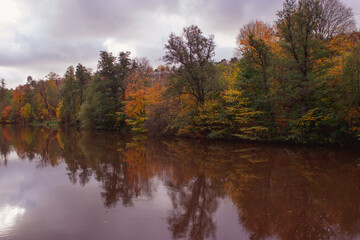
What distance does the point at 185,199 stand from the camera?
7.35 metres

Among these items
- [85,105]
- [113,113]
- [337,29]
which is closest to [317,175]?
[337,29]

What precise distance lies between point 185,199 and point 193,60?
58.5 ft

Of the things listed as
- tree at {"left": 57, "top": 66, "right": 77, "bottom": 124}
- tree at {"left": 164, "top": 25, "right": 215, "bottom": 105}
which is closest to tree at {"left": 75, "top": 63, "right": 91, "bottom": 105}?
tree at {"left": 57, "top": 66, "right": 77, "bottom": 124}

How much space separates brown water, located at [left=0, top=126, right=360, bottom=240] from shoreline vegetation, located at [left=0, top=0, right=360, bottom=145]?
3567 mm

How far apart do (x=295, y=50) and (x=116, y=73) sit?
2761cm

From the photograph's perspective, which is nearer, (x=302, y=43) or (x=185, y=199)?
(x=185, y=199)

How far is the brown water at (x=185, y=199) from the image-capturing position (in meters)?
5.34

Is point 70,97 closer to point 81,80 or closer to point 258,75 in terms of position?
point 81,80

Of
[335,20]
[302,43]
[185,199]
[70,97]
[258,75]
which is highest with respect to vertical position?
[335,20]

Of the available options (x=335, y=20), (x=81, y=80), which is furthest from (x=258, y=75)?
(x=81, y=80)

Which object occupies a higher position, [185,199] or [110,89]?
[110,89]

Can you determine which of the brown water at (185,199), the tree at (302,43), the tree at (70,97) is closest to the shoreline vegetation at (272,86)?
the tree at (302,43)

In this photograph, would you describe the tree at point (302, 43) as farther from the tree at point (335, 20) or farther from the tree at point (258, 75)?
the tree at point (335, 20)

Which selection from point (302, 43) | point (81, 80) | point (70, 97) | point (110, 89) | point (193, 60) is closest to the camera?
point (302, 43)
